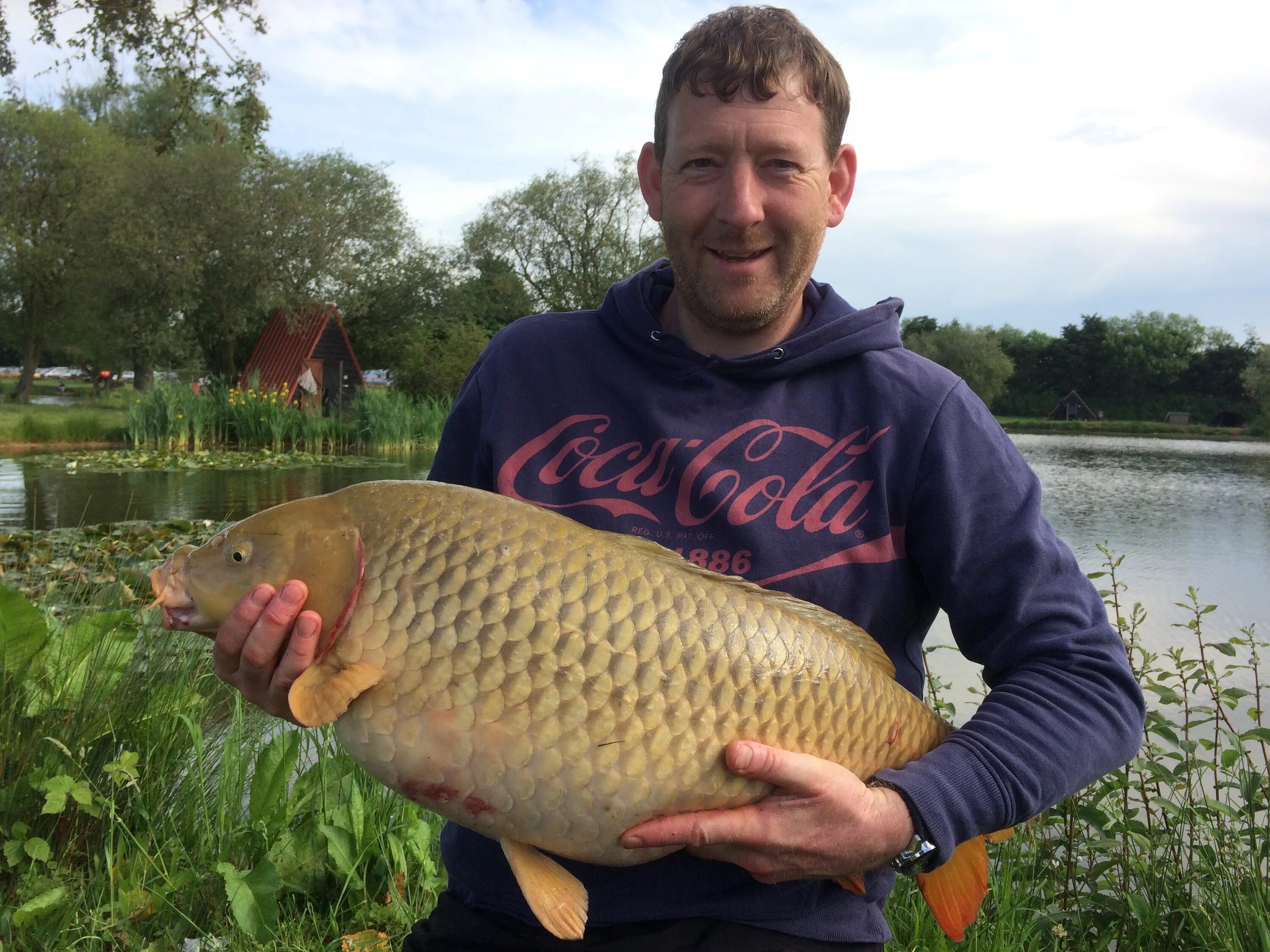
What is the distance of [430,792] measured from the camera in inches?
42.9

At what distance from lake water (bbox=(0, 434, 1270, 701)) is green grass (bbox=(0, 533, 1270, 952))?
164 cm

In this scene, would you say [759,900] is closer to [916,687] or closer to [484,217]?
[916,687]

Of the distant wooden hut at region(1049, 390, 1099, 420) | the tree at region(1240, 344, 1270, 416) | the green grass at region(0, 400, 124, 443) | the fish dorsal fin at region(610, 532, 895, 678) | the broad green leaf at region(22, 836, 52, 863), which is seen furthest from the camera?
the distant wooden hut at region(1049, 390, 1099, 420)

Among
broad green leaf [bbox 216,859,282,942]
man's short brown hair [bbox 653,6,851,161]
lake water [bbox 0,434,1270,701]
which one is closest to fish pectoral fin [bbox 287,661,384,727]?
broad green leaf [bbox 216,859,282,942]

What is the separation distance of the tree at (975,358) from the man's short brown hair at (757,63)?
41.0 m

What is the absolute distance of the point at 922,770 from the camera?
46.1 inches

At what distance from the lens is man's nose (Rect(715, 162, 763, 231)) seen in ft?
4.67

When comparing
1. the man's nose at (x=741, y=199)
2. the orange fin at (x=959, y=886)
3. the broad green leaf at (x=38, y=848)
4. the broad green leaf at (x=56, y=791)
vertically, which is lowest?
the broad green leaf at (x=38, y=848)

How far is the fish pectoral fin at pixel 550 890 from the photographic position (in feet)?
3.61

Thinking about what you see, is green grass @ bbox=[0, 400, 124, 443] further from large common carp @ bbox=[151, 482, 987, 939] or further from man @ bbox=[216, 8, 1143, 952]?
large common carp @ bbox=[151, 482, 987, 939]

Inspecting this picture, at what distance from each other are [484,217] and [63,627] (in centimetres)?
3065

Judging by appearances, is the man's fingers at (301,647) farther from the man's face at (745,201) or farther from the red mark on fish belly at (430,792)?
the man's face at (745,201)

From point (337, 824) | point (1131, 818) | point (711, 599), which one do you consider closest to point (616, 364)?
point (711, 599)

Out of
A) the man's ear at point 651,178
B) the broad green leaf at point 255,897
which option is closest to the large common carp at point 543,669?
the man's ear at point 651,178
